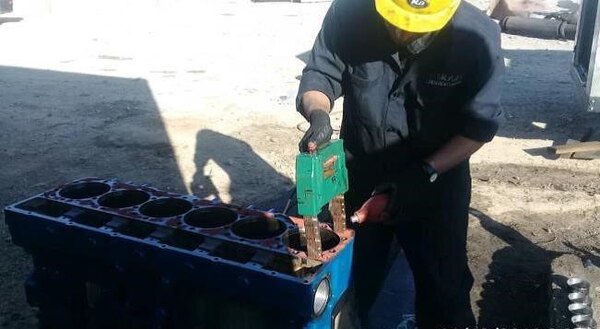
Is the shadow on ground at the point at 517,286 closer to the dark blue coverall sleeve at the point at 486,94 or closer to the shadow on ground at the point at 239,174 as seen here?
the dark blue coverall sleeve at the point at 486,94

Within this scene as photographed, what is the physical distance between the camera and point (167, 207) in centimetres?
260

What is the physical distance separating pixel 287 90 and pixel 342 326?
18.8 ft

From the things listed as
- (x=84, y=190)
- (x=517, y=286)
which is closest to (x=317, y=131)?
(x=84, y=190)

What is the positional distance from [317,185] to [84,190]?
4.33 ft

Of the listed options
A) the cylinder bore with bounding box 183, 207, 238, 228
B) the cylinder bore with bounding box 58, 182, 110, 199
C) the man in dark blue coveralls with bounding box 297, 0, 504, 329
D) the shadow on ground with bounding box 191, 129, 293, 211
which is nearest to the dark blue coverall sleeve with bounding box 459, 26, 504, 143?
the man in dark blue coveralls with bounding box 297, 0, 504, 329

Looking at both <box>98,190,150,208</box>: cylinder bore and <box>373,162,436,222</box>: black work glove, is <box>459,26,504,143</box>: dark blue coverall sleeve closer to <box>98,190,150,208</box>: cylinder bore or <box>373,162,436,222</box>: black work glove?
<box>373,162,436,222</box>: black work glove

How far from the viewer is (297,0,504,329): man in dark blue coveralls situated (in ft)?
7.47

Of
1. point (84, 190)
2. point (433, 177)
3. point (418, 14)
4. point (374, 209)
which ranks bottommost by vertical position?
point (84, 190)

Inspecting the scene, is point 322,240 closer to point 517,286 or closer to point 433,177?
point 433,177

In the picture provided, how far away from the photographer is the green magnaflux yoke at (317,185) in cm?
192

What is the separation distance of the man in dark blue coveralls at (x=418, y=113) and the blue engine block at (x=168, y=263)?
374 millimetres

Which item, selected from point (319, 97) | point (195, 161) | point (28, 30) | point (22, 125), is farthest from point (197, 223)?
point (28, 30)

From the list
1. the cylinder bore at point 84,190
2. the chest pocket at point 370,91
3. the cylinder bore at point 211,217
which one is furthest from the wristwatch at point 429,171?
the cylinder bore at point 84,190

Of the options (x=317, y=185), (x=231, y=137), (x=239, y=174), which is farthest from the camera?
(x=231, y=137)
